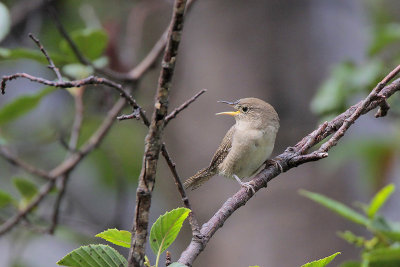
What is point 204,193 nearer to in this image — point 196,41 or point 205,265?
point 205,265

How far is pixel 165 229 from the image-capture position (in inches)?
62.2

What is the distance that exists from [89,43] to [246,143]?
1.20 m

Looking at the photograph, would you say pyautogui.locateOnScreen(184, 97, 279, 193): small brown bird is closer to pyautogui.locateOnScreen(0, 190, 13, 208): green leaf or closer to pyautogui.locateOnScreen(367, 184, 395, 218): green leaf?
pyautogui.locateOnScreen(0, 190, 13, 208): green leaf

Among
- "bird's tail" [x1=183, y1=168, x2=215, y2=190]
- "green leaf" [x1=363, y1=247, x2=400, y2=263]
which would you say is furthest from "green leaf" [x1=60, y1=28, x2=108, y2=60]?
"green leaf" [x1=363, y1=247, x2=400, y2=263]

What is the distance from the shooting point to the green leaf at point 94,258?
4.86ft

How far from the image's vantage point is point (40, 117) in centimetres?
731

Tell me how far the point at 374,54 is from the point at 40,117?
4787 millimetres

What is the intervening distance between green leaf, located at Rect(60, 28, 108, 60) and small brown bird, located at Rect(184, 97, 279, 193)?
3.03 ft

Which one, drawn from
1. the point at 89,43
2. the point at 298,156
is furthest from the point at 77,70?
the point at 298,156

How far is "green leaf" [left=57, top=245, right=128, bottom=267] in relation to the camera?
1481mm

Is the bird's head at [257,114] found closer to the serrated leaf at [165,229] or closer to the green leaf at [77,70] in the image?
the green leaf at [77,70]

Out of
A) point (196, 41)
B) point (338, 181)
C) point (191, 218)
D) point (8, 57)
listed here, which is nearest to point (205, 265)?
point (338, 181)

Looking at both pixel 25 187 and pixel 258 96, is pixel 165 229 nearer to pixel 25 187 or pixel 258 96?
pixel 25 187

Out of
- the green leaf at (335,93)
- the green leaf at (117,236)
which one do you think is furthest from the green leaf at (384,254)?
the green leaf at (335,93)
